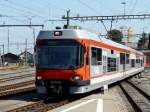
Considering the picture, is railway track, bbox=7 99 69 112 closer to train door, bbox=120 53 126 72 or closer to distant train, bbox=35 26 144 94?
distant train, bbox=35 26 144 94

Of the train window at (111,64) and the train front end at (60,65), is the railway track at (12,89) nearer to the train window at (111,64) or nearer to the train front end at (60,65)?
the train front end at (60,65)

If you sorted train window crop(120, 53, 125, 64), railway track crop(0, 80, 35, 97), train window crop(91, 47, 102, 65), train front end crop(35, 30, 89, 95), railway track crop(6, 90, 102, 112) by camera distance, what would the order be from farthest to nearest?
train window crop(120, 53, 125, 64) → railway track crop(0, 80, 35, 97) → train window crop(91, 47, 102, 65) → train front end crop(35, 30, 89, 95) → railway track crop(6, 90, 102, 112)

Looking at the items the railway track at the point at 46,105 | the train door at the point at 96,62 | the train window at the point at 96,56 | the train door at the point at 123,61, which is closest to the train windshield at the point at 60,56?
the train door at the point at 96,62

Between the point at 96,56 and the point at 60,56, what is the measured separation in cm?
294

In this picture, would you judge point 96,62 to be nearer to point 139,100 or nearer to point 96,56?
point 96,56

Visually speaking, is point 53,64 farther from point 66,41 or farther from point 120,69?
point 120,69

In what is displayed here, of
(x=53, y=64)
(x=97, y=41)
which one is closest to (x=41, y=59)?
(x=53, y=64)

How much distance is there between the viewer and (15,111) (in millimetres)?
16266

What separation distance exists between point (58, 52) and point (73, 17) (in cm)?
3359

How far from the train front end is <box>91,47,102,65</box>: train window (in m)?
1.72

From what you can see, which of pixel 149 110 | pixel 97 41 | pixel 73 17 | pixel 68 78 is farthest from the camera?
pixel 73 17

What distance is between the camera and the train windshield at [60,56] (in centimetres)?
1984

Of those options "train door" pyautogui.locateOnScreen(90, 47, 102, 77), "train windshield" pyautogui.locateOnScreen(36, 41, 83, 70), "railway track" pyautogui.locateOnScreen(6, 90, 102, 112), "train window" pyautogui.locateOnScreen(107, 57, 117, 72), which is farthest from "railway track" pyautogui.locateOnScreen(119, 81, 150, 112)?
"train windshield" pyautogui.locateOnScreen(36, 41, 83, 70)

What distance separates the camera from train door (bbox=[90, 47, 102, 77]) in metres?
21.5
